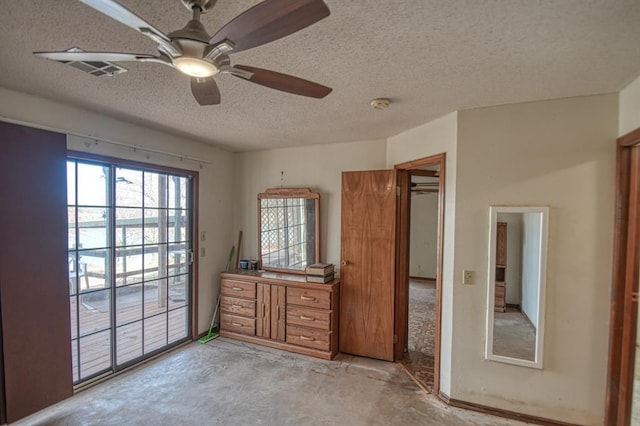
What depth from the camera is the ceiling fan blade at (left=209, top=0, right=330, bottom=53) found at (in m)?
0.91

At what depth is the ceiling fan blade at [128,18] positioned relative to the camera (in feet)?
2.87

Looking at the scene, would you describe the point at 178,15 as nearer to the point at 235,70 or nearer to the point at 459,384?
the point at 235,70

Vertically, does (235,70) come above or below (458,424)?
above

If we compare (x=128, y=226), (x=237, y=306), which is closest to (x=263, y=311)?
(x=237, y=306)

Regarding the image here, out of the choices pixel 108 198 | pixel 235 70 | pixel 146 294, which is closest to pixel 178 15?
pixel 235 70

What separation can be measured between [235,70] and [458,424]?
2784mm

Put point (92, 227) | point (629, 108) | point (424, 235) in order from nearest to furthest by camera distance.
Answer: point (629, 108)
point (92, 227)
point (424, 235)

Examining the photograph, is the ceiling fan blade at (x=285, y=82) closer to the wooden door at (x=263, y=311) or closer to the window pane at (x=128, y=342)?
the wooden door at (x=263, y=311)

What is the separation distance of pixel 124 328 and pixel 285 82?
3.00 m

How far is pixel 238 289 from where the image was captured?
376cm

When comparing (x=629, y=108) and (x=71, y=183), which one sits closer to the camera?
(x=629, y=108)

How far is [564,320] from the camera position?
7.26 ft

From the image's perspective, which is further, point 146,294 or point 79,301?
point 146,294

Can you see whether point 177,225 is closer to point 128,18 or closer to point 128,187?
point 128,187
